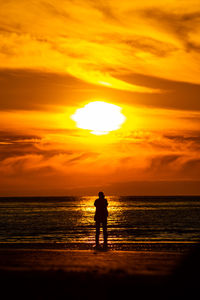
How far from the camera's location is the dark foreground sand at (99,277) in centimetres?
937

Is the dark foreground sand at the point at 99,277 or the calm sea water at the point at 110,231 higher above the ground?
the dark foreground sand at the point at 99,277

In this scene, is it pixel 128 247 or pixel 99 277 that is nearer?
pixel 99 277

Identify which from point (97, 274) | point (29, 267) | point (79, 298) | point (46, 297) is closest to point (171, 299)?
point (79, 298)

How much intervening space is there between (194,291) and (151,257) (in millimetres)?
6932

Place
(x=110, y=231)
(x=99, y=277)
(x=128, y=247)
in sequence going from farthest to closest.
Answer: (x=110, y=231) → (x=128, y=247) → (x=99, y=277)

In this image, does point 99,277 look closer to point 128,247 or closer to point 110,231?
point 128,247

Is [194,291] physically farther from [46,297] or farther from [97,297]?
[46,297]

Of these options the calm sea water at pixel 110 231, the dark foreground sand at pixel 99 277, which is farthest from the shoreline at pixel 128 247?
the dark foreground sand at pixel 99 277

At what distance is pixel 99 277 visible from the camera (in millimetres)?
11094

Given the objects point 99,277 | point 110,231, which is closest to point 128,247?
point 99,277

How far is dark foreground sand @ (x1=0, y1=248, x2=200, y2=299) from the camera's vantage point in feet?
30.7

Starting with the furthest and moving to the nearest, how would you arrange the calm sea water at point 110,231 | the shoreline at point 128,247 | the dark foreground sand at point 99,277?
1. the calm sea water at point 110,231
2. the shoreline at point 128,247
3. the dark foreground sand at point 99,277

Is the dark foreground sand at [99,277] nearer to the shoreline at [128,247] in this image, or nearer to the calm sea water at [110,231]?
the shoreline at [128,247]

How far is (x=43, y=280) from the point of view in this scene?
35.7ft
